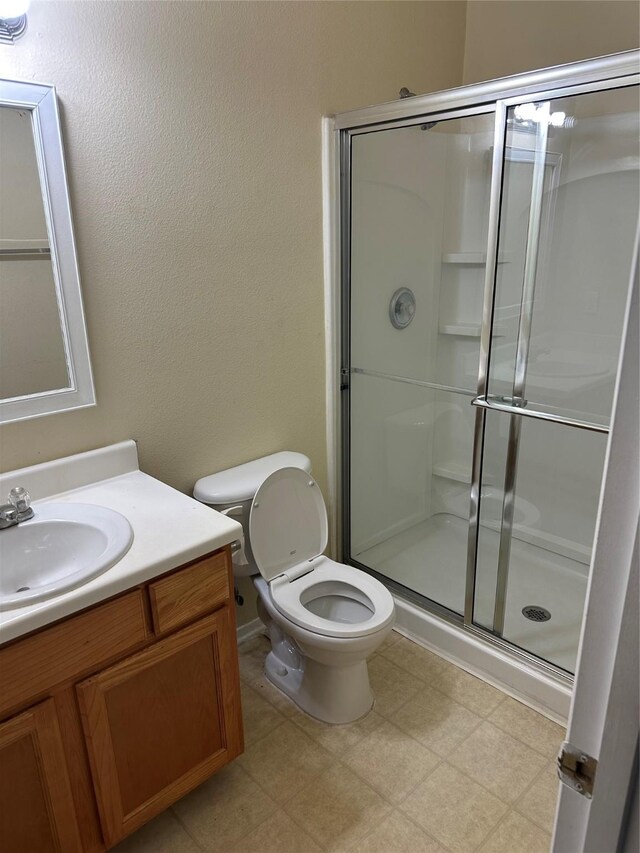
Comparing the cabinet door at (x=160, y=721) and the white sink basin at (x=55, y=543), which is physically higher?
the white sink basin at (x=55, y=543)

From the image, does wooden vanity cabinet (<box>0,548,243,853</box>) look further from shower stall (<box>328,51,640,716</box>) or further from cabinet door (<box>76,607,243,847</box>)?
shower stall (<box>328,51,640,716</box>)

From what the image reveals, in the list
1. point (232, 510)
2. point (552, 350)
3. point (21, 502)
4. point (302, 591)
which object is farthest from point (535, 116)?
point (21, 502)

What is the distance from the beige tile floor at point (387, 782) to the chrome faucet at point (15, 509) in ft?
3.04

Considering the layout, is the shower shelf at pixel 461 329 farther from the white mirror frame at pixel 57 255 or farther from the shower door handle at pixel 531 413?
the white mirror frame at pixel 57 255

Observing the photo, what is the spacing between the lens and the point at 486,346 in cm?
201

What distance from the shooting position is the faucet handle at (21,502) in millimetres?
1526

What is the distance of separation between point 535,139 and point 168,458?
159 cm

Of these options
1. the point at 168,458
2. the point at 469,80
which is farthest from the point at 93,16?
the point at 469,80

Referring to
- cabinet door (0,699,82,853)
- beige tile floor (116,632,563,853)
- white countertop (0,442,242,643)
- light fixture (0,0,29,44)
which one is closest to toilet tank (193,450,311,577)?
white countertop (0,442,242,643)

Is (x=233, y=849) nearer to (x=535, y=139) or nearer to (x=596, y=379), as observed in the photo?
(x=596, y=379)

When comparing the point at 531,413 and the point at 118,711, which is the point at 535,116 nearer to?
the point at 531,413

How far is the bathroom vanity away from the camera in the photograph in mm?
1240

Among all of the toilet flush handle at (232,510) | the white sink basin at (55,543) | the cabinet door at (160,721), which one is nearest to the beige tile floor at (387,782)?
the cabinet door at (160,721)

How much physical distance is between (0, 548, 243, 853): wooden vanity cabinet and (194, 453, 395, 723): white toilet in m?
0.34
